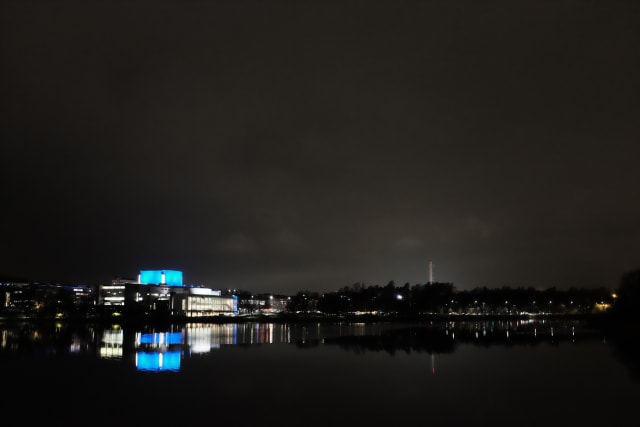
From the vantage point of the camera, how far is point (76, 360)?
99.2ft

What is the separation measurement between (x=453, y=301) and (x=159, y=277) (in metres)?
89.3

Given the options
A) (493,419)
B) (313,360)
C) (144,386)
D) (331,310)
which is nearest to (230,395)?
(144,386)

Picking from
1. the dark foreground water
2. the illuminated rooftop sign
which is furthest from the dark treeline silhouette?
the dark foreground water

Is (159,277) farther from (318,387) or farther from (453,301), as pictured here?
(318,387)

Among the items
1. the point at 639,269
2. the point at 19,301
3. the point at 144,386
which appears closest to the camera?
the point at 144,386

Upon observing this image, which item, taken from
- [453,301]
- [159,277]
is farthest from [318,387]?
[159,277]

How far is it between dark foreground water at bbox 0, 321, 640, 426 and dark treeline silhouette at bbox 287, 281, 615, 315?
114m

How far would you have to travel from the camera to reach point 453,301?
160m

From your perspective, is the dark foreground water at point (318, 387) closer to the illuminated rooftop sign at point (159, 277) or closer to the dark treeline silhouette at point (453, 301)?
the dark treeline silhouette at point (453, 301)

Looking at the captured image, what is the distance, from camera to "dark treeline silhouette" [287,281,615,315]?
5842 inches

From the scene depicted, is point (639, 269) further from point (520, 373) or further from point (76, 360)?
point (76, 360)

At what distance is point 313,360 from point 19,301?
124 metres

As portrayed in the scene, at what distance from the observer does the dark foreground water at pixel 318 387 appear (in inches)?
661

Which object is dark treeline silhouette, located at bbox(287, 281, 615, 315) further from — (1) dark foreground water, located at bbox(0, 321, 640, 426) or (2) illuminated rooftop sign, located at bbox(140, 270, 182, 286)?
(1) dark foreground water, located at bbox(0, 321, 640, 426)
